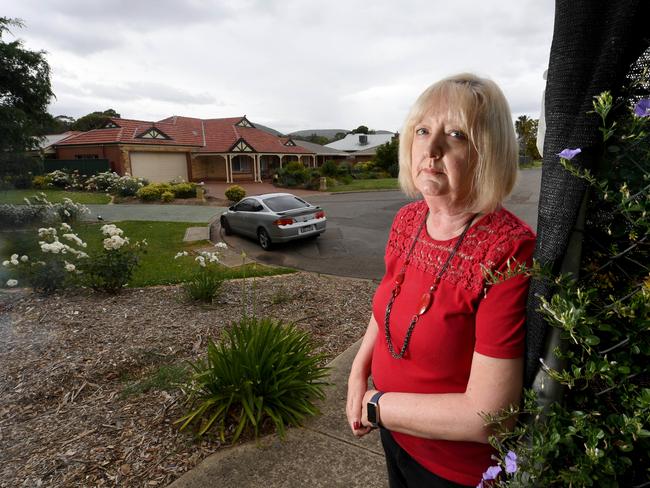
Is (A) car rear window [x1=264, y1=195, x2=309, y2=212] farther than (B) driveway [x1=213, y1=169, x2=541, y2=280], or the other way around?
(A) car rear window [x1=264, y1=195, x2=309, y2=212]

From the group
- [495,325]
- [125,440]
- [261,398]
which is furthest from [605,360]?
[125,440]

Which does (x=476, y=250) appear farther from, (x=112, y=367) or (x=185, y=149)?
(x=185, y=149)

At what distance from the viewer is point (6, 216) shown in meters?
13.2

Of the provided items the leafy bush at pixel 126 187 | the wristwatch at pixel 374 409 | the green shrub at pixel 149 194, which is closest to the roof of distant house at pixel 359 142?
the leafy bush at pixel 126 187

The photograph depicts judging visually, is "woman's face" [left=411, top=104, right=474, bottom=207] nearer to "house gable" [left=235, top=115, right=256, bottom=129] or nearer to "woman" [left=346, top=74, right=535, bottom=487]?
"woman" [left=346, top=74, right=535, bottom=487]

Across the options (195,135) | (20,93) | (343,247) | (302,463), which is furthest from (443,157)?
(195,135)

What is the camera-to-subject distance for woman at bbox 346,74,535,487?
39.3 inches

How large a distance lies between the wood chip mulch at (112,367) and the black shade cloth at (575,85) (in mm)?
2527

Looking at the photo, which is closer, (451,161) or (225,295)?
(451,161)

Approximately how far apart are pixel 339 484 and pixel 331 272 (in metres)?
6.14

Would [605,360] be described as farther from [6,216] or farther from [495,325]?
[6,216]

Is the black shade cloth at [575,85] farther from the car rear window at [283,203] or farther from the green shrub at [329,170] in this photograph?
the green shrub at [329,170]

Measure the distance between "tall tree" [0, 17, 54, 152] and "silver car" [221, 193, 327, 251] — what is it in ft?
32.4

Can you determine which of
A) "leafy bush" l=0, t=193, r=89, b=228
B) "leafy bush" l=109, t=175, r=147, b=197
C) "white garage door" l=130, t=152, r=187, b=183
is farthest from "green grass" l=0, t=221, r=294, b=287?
"white garage door" l=130, t=152, r=187, b=183
